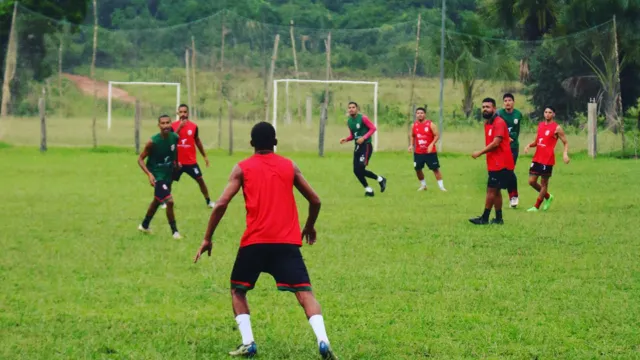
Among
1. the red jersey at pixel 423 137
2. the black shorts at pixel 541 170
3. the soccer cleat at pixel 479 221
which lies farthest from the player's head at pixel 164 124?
the red jersey at pixel 423 137

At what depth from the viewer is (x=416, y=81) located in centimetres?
3947

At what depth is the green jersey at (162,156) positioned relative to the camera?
15.3m

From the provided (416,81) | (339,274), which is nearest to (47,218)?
(339,274)

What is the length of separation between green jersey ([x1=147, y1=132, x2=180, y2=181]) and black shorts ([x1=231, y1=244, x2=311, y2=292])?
7.50m

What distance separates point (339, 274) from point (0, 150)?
27.1 metres

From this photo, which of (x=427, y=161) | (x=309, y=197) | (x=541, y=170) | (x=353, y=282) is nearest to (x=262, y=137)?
(x=309, y=197)

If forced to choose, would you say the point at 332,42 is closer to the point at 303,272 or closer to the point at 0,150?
the point at 0,150

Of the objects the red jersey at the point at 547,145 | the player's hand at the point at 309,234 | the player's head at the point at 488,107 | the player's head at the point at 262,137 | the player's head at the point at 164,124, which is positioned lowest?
the player's hand at the point at 309,234

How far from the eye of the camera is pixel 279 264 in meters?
7.95

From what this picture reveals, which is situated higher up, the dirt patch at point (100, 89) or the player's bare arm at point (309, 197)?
the dirt patch at point (100, 89)

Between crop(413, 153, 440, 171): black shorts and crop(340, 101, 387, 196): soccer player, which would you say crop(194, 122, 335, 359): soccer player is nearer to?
crop(340, 101, 387, 196): soccer player

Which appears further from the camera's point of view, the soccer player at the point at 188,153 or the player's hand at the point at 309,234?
the soccer player at the point at 188,153

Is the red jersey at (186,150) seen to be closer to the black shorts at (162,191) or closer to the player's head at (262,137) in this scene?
the black shorts at (162,191)

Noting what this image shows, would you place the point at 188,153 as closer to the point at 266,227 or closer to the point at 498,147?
the point at 498,147
